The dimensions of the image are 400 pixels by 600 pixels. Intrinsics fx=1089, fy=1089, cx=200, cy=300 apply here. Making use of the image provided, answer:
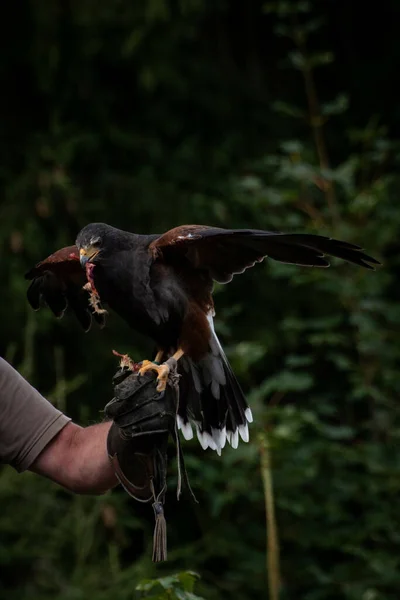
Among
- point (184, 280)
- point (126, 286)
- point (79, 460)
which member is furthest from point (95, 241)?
point (79, 460)

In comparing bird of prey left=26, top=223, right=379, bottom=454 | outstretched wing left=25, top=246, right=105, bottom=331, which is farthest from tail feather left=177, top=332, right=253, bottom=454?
outstretched wing left=25, top=246, right=105, bottom=331

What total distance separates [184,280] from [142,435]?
69 centimetres

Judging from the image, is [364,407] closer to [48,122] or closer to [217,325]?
[217,325]

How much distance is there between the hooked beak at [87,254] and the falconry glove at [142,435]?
0.46 m

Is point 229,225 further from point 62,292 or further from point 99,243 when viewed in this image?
point 99,243

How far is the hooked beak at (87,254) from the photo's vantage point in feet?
10.0

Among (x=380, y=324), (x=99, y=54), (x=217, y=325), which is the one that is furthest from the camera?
(x=99, y=54)

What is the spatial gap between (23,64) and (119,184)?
0.82 m

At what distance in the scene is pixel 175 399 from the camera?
2746mm

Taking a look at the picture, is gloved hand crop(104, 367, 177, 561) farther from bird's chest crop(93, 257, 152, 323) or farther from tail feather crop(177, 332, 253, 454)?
tail feather crop(177, 332, 253, 454)

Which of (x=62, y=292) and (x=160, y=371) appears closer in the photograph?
(x=160, y=371)

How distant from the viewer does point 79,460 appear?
281 cm

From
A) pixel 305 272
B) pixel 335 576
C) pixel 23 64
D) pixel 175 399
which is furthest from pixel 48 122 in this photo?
pixel 175 399

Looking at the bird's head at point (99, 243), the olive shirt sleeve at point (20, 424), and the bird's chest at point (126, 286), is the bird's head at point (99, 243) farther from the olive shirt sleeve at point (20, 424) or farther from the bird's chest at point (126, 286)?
the olive shirt sleeve at point (20, 424)
